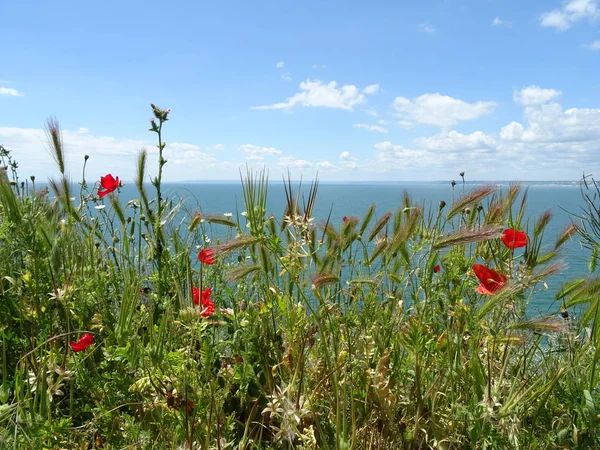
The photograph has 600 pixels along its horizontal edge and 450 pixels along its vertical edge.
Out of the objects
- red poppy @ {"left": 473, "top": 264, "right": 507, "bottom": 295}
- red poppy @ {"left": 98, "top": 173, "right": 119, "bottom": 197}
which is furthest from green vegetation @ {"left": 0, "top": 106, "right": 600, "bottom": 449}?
red poppy @ {"left": 98, "top": 173, "right": 119, "bottom": 197}

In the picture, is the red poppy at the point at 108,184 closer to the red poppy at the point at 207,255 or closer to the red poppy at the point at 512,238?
the red poppy at the point at 207,255

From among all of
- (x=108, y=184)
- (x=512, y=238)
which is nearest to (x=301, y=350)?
(x=512, y=238)

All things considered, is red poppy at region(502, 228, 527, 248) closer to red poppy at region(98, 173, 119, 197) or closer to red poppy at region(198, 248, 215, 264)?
red poppy at region(198, 248, 215, 264)

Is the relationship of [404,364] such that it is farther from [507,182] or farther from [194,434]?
[507,182]

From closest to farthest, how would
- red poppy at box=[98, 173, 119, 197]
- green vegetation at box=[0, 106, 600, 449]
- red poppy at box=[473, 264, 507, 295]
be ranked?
green vegetation at box=[0, 106, 600, 449]
red poppy at box=[473, 264, 507, 295]
red poppy at box=[98, 173, 119, 197]

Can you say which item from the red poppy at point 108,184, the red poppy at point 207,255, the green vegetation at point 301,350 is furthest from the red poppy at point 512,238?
the red poppy at point 108,184

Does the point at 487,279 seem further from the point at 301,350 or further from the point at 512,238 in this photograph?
the point at 301,350

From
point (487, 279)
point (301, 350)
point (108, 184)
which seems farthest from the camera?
point (108, 184)

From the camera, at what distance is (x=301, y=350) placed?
57.2 inches

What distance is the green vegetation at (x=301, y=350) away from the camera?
4.56ft

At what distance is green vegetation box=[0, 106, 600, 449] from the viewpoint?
54.7 inches

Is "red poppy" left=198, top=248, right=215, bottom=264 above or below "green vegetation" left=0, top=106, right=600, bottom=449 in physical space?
above

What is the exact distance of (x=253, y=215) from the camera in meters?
1.55

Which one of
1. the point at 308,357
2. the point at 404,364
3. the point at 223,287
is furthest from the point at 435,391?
the point at 223,287
